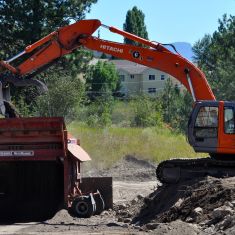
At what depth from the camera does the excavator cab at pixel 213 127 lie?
53.3 feet

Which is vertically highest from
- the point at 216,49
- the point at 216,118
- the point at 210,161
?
the point at 216,49

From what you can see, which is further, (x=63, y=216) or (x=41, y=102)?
(x=41, y=102)

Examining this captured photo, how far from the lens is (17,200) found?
1614cm

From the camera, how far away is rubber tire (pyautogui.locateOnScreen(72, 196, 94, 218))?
1552cm

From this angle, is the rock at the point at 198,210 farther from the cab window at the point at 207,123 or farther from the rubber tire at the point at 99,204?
the rubber tire at the point at 99,204

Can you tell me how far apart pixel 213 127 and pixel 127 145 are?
1473 centimetres

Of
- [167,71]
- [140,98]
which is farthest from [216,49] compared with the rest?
[167,71]

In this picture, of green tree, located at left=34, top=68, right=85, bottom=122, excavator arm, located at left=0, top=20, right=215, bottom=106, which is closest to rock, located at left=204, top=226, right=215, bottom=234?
excavator arm, located at left=0, top=20, right=215, bottom=106

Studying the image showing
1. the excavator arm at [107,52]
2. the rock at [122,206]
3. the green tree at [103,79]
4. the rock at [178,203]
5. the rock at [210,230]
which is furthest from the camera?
the green tree at [103,79]

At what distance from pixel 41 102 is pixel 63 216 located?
71.5 ft

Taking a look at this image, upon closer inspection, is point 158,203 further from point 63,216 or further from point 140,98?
point 140,98

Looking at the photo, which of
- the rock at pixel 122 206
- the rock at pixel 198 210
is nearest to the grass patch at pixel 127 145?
the rock at pixel 122 206

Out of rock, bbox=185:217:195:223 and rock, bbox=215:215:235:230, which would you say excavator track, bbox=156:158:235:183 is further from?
rock, bbox=215:215:235:230

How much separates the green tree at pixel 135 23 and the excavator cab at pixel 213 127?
7947cm
